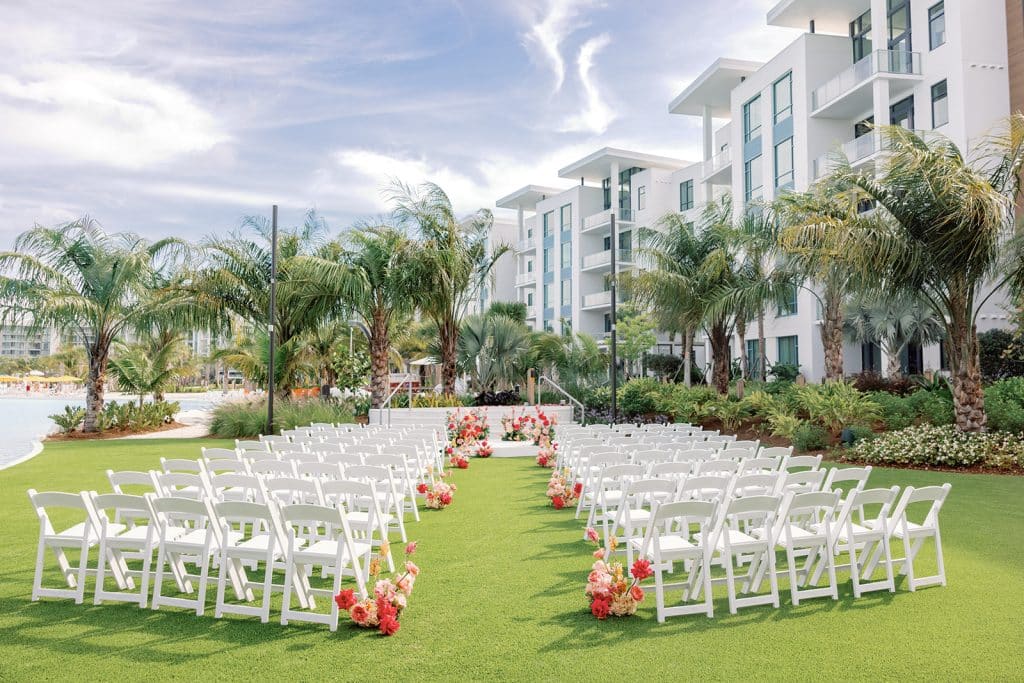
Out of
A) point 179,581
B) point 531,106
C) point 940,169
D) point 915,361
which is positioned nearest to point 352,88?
point 531,106

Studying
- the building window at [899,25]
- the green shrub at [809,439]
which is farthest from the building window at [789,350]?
the green shrub at [809,439]

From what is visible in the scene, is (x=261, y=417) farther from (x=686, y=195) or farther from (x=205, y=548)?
(x=686, y=195)

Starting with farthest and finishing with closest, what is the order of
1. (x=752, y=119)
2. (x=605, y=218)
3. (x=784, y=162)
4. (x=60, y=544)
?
(x=605, y=218) < (x=752, y=119) < (x=784, y=162) < (x=60, y=544)

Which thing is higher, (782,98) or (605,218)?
(782,98)

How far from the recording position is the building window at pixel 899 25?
25.1m

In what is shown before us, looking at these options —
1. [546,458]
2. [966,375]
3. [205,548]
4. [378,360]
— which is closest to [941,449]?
[966,375]

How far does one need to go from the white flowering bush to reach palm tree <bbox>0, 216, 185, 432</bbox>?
19.4m

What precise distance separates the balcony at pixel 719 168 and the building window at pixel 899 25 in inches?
354

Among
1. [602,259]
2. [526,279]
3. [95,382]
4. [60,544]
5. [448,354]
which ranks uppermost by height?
[526,279]

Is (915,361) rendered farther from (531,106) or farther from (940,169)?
(531,106)

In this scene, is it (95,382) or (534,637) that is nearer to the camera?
(534,637)

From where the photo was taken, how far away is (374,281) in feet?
71.2

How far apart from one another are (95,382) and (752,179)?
26.5 meters

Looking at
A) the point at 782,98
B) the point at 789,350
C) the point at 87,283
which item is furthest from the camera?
the point at 782,98
